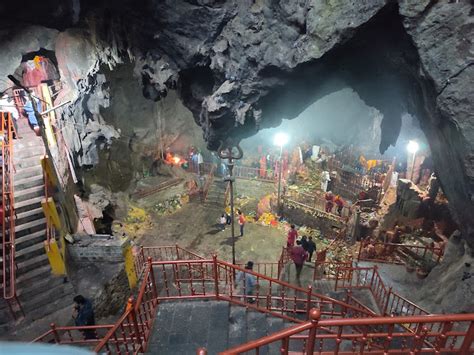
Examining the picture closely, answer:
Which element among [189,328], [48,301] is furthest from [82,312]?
[189,328]

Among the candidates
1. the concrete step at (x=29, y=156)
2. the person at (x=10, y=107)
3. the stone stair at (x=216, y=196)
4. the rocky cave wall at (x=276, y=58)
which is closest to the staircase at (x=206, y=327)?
the rocky cave wall at (x=276, y=58)

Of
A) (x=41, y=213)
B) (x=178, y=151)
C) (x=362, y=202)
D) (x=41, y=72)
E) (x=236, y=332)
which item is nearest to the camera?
(x=236, y=332)

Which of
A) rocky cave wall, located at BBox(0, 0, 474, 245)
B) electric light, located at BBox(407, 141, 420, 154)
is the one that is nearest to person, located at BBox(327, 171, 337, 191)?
electric light, located at BBox(407, 141, 420, 154)

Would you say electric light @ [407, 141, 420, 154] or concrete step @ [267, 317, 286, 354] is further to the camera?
electric light @ [407, 141, 420, 154]

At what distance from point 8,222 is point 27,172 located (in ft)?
8.38

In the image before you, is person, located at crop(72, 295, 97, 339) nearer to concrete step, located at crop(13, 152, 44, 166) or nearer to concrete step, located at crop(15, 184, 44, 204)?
concrete step, located at crop(15, 184, 44, 204)

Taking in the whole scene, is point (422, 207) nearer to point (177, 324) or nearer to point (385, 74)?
point (385, 74)

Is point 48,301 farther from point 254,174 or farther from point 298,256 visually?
point 254,174

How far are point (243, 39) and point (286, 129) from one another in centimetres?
1518

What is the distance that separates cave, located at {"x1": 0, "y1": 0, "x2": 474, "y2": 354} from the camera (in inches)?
306

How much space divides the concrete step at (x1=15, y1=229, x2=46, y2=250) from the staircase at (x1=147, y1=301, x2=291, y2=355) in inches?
248

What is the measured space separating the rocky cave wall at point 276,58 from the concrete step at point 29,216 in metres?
4.89

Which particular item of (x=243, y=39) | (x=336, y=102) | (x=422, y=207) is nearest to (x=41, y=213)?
(x=243, y=39)

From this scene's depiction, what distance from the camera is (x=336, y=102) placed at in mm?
25438
